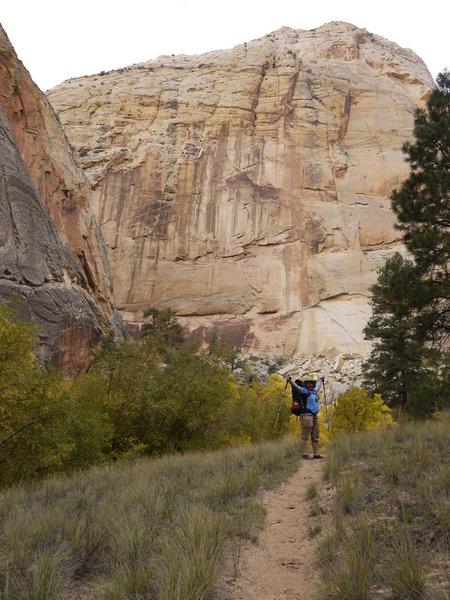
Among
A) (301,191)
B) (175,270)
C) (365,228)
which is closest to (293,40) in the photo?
(301,191)

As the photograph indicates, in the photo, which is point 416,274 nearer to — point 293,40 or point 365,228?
point 365,228

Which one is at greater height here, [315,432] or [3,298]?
[3,298]

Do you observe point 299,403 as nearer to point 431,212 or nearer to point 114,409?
point 114,409

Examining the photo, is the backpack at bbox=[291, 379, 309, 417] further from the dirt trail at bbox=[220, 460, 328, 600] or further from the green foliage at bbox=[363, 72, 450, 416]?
the green foliage at bbox=[363, 72, 450, 416]

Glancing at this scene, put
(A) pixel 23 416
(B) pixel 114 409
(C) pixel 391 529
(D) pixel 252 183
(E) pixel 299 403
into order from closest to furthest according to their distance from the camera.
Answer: (C) pixel 391 529 < (A) pixel 23 416 < (E) pixel 299 403 < (B) pixel 114 409 < (D) pixel 252 183

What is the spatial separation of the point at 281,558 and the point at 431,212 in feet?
30.5

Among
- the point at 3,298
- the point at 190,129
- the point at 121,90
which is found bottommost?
the point at 3,298

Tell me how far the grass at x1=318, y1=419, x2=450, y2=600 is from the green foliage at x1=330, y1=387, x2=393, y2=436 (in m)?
8.38

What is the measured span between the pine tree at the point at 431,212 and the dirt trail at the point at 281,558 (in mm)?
6629

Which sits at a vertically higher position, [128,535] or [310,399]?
[310,399]

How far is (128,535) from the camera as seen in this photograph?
3645 mm

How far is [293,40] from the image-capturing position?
6197 cm

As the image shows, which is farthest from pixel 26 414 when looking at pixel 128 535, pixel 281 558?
pixel 281 558

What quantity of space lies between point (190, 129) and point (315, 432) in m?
49.5
